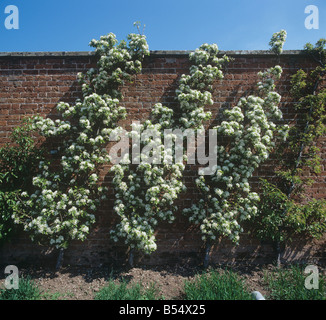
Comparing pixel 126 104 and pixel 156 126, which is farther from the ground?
pixel 126 104

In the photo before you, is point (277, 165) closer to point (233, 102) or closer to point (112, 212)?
point (233, 102)

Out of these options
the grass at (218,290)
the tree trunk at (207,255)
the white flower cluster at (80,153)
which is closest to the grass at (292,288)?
the grass at (218,290)

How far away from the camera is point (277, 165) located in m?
4.07

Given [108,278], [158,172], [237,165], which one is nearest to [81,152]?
[158,172]

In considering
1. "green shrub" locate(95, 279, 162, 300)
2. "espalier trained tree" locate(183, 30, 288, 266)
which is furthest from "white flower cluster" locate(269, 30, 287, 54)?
"green shrub" locate(95, 279, 162, 300)

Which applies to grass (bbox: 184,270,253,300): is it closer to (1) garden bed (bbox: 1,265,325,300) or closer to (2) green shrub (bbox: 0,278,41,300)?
(1) garden bed (bbox: 1,265,325,300)

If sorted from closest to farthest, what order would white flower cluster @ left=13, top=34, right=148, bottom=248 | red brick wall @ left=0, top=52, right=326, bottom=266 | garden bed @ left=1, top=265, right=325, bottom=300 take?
garden bed @ left=1, top=265, right=325, bottom=300 → white flower cluster @ left=13, top=34, right=148, bottom=248 → red brick wall @ left=0, top=52, right=326, bottom=266

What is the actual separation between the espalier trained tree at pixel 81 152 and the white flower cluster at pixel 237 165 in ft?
5.34

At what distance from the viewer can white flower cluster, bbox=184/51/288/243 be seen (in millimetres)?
3660

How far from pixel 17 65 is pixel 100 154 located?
7.09ft

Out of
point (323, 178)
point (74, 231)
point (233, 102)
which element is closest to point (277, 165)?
point (323, 178)

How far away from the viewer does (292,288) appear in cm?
308

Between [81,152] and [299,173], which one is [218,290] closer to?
[299,173]

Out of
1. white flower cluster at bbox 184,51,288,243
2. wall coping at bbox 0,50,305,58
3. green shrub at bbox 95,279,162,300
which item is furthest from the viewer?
wall coping at bbox 0,50,305,58
